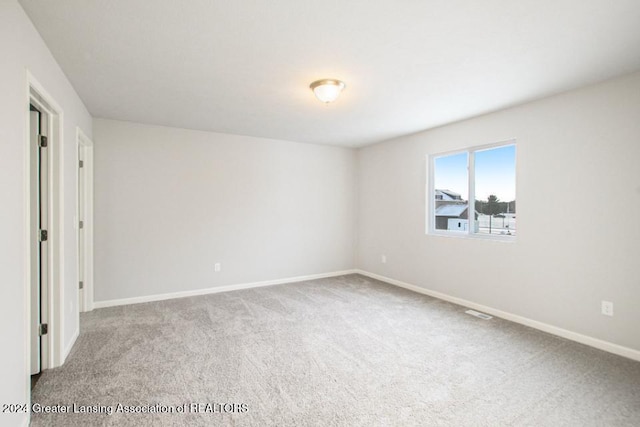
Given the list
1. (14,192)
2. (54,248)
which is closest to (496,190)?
(14,192)

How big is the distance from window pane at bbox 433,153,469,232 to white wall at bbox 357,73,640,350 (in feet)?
0.78

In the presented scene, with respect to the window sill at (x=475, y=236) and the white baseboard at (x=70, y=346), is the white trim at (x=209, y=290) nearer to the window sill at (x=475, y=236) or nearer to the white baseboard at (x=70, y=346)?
the white baseboard at (x=70, y=346)

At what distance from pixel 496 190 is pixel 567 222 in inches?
35.0

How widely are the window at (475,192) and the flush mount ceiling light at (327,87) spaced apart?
7.26ft

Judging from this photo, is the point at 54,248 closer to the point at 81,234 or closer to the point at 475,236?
the point at 81,234

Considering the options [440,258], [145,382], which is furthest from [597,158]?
[145,382]

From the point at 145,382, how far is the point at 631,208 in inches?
164

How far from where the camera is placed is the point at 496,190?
3.84 meters

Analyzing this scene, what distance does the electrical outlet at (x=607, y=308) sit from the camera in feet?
9.13

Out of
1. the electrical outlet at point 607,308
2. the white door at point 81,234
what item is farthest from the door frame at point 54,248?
the electrical outlet at point 607,308

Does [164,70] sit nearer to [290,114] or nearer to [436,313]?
[290,114]

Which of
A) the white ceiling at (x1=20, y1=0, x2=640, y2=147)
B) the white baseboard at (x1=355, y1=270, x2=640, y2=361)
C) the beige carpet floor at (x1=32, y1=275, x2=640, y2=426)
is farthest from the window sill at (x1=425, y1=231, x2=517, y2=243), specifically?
the white ceiling at (x1=20, y1=0, x2=640, y2=147)

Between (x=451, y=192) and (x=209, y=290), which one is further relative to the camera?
(x=209, y=290)

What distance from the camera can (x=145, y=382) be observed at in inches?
90.6
